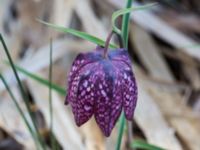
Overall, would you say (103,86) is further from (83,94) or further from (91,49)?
(91,49)

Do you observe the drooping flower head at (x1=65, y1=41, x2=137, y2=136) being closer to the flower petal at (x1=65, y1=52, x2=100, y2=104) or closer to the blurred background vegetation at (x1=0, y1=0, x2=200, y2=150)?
the flower petal at (x1=65, y1=52, x2=100, y2=104)

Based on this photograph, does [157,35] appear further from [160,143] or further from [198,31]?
[160,143]

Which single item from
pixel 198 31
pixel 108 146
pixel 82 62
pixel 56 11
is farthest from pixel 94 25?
pixel 82 62

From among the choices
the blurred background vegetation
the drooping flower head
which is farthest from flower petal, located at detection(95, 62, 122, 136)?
the blurred background vegetation

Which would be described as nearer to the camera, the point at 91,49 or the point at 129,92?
the point at 129,92

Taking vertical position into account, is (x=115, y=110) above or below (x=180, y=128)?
above

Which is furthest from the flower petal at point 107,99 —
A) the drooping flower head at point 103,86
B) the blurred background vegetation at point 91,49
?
the blurred background vegetation at point 91,49

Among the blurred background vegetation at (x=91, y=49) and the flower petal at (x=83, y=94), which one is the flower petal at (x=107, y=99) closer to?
the flower petal at (x=83, y=94)

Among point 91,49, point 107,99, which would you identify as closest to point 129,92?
point 107,99
